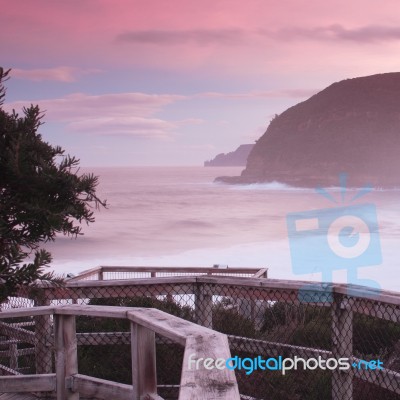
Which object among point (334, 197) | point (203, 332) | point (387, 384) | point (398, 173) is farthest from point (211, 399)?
point (398, 173)

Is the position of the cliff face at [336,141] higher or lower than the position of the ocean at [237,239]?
higher

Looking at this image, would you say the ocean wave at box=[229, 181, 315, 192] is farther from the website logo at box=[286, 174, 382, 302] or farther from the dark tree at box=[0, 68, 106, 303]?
the dark tree at box=[0, 68, 106, 303]

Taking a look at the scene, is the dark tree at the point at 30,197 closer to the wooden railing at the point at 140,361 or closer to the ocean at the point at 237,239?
the wooden railing at the point at 140,361

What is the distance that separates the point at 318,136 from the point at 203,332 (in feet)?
526

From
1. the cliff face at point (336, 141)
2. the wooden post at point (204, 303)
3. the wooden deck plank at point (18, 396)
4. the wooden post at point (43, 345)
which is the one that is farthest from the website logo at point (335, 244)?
the cliff face at point (336, 141)

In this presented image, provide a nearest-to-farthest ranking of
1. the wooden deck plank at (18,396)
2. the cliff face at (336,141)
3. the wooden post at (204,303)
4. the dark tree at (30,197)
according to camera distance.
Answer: the dark tree at (30,197) → the wooden deck plank at (18,396) → the wooden post at (204,303) → the cliff face at (336,141)

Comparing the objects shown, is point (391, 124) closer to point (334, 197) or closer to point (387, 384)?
point (334, 197)

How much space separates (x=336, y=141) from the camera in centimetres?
15612

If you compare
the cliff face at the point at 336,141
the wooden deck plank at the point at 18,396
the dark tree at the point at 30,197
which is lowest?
the wooden deck plank at the point at 18,396

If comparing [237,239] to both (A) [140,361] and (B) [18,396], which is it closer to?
(B) [18,396]

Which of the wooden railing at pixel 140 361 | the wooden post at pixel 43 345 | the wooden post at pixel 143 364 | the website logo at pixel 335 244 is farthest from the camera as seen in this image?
the website logo at pixel 335 244

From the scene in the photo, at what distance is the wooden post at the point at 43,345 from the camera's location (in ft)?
20.1

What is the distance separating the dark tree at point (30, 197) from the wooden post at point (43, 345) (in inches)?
92.9

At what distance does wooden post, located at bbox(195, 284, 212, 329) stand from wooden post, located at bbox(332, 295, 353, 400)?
3.92 feet
